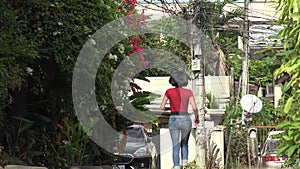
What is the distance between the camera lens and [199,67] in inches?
600

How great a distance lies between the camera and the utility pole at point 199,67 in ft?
48.7

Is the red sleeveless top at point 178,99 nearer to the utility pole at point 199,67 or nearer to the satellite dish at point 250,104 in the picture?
the utility pole at point 199,67

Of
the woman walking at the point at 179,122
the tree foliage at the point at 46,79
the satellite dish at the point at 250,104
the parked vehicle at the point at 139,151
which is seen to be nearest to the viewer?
the tree foliage at the point at 46,79

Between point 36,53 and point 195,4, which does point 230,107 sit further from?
point 36,53

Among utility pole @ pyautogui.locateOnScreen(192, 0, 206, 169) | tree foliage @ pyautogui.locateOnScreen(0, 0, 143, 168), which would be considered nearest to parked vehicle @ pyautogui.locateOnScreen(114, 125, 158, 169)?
utility pole @ pyautogui.locateOnScreen(192, 0, 206, 169)

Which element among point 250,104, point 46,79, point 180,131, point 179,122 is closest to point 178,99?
point 179,122

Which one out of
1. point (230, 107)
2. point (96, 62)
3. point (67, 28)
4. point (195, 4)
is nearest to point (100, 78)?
point (96, 62)

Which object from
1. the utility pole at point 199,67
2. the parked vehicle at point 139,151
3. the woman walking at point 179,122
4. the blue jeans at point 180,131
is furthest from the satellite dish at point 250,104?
the blue jeans at point 180,131

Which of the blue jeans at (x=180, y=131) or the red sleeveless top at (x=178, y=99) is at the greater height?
the red sleeveless top at (x=178, y=99)

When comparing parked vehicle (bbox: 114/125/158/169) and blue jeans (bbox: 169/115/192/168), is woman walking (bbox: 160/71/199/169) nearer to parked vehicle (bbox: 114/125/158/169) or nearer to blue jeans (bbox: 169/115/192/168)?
blue jeans (bbox: 169/115/192/168)

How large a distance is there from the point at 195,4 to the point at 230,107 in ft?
25.2

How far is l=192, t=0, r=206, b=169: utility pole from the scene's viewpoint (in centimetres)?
1485

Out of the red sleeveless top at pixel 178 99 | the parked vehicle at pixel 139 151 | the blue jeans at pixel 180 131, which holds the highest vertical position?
the red sleeveless top at pixel 178 99

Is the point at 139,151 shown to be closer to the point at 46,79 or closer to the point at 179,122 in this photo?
the point at 179,122
